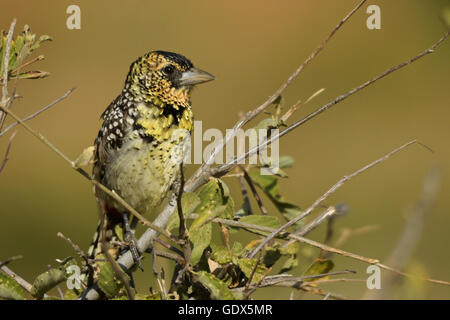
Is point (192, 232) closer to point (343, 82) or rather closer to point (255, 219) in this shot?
point (255, 219)

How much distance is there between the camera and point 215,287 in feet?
4.70

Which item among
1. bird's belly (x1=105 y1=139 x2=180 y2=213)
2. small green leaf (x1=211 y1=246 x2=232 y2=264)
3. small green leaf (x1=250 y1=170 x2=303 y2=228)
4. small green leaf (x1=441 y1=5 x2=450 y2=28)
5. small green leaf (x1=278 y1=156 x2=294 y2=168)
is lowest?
small green leaf (x1=211 y1=246 x2=232 y2=264)

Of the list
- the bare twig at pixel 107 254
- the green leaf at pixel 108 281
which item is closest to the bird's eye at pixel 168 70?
the green leaf at pixel 108 281

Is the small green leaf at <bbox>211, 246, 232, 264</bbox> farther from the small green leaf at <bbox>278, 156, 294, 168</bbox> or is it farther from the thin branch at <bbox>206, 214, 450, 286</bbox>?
the small green leaf at <bbox>278, 156, 294, 168</bbox>

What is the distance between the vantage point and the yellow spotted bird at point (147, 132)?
2.48 m

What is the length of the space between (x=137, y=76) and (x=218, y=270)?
4.02 feet

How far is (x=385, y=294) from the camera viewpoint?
3.86 feet

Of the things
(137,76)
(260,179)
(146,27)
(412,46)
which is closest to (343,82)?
(412,46)

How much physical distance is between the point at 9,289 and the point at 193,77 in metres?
1.30

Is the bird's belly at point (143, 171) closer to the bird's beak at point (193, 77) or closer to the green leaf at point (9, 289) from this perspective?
the bird's beak at point (193, 77)

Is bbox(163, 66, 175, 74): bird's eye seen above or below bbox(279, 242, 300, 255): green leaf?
above

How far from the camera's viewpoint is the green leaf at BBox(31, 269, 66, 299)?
1520 mm

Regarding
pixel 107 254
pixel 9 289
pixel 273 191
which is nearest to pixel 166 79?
pixel 273 191

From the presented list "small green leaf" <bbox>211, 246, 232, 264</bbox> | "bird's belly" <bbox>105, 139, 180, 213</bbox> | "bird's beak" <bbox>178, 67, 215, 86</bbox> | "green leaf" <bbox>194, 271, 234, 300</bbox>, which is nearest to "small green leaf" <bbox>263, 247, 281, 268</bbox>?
"small green leaf" <bbox>211, 246, 232, 264</bbox>
